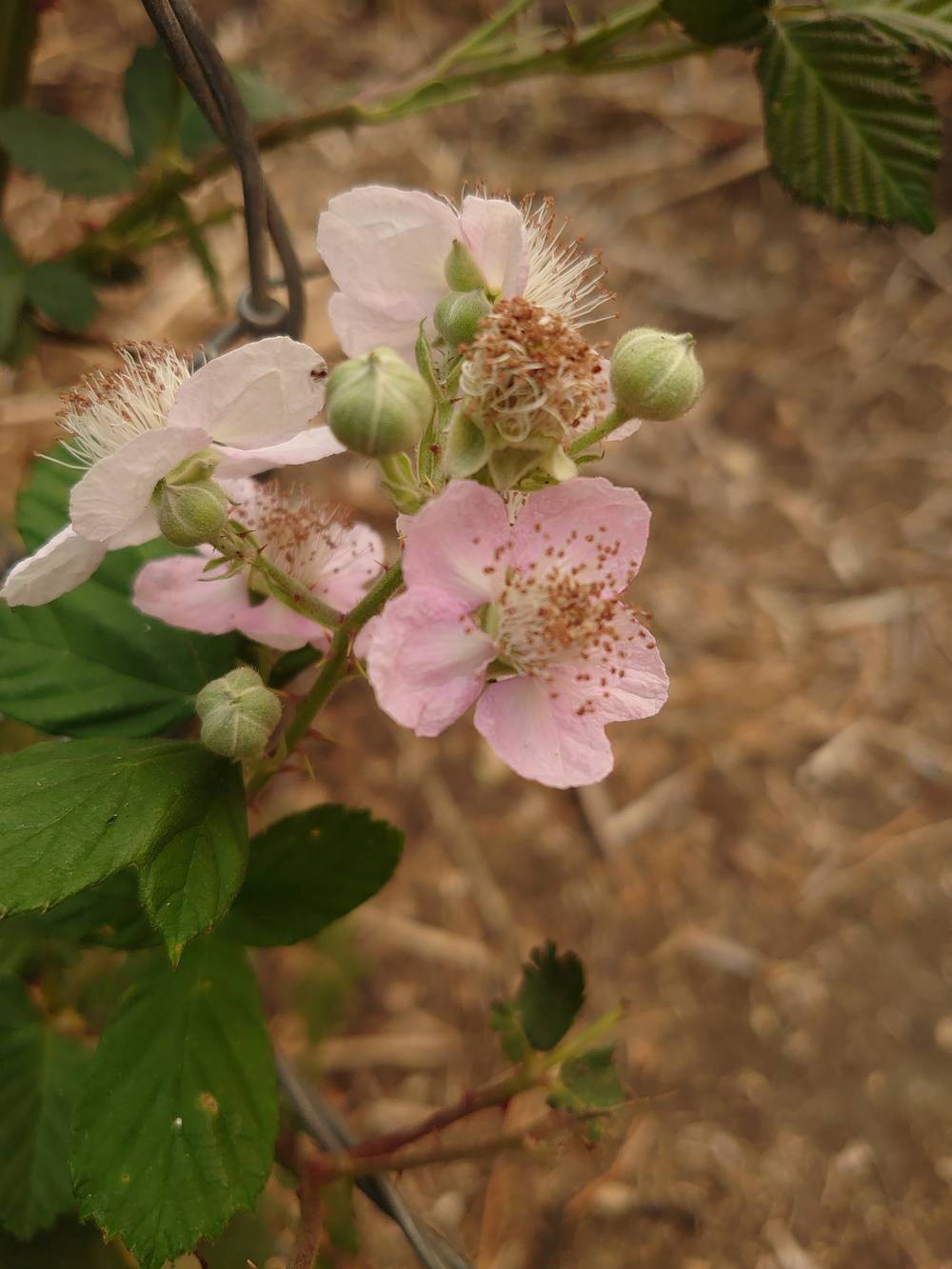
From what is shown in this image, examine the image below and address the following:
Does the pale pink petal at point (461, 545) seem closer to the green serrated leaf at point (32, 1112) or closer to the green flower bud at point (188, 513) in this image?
the green flower bud at point (188, 513)

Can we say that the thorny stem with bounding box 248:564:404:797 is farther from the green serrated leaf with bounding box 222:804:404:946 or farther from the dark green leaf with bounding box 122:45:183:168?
the dark green leaf with bounding box 122:45:183:168

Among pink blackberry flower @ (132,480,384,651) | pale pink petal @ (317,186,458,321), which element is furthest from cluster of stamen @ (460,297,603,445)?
pink blackberry flower @ (132,480,384,651)

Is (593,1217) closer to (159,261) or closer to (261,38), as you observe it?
(159,261)

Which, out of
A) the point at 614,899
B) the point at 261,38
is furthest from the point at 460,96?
the point at 261,38

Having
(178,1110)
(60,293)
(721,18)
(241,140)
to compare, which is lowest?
(178,1110)

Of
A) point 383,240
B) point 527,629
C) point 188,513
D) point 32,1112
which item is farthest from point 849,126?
point 32,1112

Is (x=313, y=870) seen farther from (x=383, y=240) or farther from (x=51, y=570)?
(x=383, y=240)
